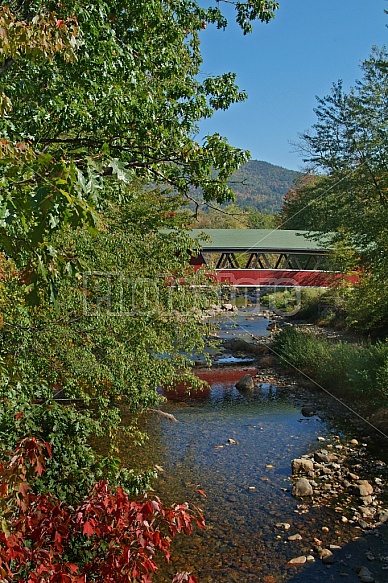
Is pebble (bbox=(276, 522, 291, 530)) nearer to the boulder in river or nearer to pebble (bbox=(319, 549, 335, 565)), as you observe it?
pebble (bbox=(319, 549, 335, 565))

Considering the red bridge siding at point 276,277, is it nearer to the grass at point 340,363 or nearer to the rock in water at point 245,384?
the grass at point 340,363

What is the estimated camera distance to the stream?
636 cm

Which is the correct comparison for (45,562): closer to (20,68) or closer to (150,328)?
(20,68)

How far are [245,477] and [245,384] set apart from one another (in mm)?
5571

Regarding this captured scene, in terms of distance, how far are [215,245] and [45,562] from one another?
2477 centimetres

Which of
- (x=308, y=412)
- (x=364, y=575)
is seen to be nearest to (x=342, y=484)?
(x=364, y=575)

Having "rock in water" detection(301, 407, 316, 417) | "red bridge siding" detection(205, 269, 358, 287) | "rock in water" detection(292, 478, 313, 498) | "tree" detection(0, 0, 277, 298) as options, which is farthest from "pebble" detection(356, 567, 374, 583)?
"red bridge siding" detection(205, 269, 358, 287)

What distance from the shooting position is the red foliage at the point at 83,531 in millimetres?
3056

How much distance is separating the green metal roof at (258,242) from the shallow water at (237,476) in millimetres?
14014

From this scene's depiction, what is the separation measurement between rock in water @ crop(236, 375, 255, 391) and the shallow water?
314mm

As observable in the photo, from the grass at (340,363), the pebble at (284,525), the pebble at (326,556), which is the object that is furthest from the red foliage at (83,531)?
the grass at (340,363)

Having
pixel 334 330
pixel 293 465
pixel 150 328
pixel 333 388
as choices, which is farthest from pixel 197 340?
pixel 334 330

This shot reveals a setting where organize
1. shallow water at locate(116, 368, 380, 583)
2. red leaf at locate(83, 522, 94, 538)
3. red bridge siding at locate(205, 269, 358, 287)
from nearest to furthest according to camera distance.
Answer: red leaf at locate(83, 522, 94, 538)
shallow water at locate(116, 368, 380, 583)
red bridge siding at locate(205, 269, 358, 287)

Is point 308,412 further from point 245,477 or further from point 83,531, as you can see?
point 83,531
